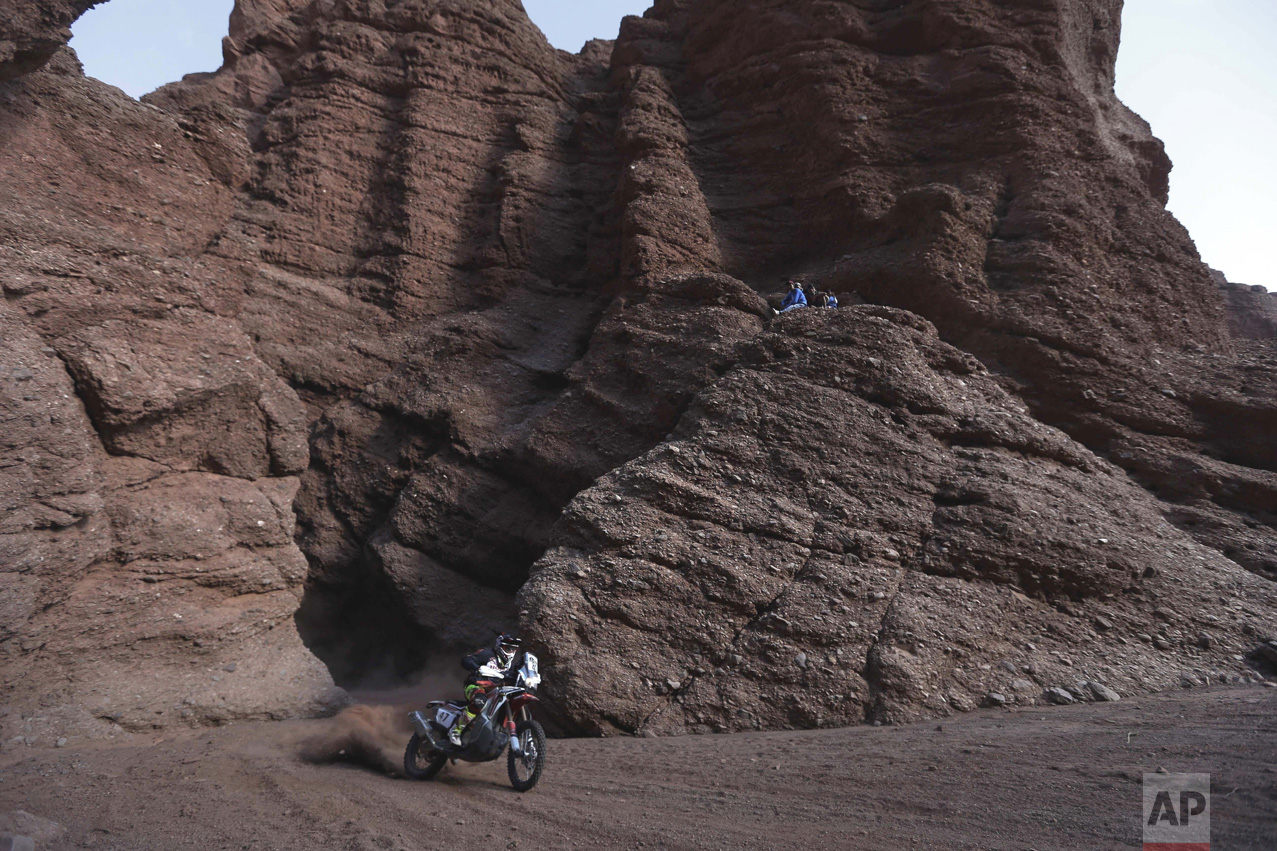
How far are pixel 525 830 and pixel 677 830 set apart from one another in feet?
3.29

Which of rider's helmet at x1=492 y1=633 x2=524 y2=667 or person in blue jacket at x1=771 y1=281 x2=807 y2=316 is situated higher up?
person in blue jacket at x1=771 y1=281 x2=807 y2=316

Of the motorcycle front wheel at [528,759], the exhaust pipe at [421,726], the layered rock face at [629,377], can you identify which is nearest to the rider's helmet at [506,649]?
the motorcycle front wheel at [528,759]

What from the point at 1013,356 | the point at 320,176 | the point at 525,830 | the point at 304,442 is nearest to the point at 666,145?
the point at 320,176

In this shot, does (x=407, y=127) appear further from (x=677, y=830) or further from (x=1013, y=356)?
(x=677, y=830)

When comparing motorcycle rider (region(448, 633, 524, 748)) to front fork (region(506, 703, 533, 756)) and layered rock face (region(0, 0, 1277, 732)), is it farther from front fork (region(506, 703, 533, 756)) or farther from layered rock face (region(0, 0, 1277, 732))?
layered rock face (region(0, 0, 1277, 732))

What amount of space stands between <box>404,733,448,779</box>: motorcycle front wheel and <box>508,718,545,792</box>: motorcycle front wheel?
29.9 inches

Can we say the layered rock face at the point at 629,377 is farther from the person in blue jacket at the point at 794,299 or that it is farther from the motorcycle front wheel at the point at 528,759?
the motorcycle front wheel at the point at 528,759

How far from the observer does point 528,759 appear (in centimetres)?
553

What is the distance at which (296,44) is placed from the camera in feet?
62.1

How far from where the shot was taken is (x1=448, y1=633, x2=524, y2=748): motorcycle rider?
593 centimetres

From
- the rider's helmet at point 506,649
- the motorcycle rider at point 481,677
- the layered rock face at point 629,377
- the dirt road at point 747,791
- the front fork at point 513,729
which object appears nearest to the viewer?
the dirt road at point 747,791

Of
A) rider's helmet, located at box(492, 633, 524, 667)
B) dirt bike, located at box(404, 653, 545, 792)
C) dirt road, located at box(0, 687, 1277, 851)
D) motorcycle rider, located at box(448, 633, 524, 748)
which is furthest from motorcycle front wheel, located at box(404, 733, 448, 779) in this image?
rider's helmet, located at box(492, 633, 524, 667)

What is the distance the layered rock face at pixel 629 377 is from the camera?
7684 mm

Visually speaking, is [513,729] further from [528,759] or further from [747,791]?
[747,791]
